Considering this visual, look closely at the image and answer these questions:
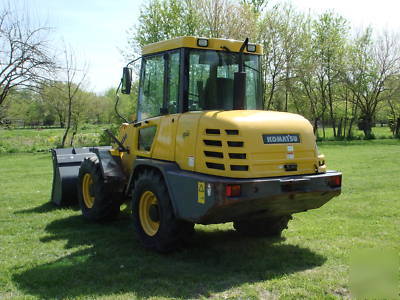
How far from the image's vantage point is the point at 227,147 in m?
5.14

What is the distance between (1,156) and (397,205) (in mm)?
20989

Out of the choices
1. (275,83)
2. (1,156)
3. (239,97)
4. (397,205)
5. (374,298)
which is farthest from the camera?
(275,83)

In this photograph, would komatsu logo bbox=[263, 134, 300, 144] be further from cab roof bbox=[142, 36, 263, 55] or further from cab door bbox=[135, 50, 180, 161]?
cab roof bbox=[142, 36, 263, 55]

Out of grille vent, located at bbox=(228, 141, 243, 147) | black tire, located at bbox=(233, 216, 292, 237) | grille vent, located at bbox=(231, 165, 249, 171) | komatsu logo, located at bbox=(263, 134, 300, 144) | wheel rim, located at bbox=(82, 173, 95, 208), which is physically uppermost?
komatsu logo, located at bbox=(263, 134, 300, 144)

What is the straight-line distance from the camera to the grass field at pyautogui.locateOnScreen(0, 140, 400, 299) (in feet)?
15.6

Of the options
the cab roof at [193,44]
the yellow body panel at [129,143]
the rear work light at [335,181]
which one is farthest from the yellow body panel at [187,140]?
the rear work light at [335,181]

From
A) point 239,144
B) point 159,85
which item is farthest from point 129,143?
point 239,144

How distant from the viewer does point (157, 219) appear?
236 inches

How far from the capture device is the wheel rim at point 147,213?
20.4 feet

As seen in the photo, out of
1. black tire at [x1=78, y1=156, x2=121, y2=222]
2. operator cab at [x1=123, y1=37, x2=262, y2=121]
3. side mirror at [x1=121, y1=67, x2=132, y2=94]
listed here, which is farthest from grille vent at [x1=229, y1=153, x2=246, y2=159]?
black tire at [x1=78, y1=156, x2=121, y2=222]

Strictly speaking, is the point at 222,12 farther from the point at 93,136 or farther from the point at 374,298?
the point at 374,298

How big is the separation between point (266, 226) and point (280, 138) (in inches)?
73.5

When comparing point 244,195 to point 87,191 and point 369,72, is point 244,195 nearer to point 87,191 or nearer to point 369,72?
point 87,191

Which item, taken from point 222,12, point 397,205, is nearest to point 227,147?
point 397,205
